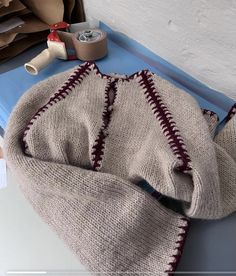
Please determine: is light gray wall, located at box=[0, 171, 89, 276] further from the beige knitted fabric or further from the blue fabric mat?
the blue fabric mat

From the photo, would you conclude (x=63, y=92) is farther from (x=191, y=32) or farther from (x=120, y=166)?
(x=191, y=32)

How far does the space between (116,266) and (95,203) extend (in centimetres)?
10

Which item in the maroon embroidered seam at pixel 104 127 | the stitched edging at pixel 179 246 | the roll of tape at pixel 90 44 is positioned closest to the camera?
the stitched edging at pixel 179 246

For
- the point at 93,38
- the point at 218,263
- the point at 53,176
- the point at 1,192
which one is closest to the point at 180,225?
the point at 218,263

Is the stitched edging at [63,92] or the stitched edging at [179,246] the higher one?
the stitched edging at [63,92]

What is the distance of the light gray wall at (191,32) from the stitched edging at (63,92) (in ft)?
0.75

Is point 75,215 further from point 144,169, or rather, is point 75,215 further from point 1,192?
point 1,192

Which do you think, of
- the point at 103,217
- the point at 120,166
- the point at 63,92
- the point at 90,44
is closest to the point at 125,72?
the point at 90,44

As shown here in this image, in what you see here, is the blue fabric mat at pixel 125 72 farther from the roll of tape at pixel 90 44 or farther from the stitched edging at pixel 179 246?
the stitched edging at pixel 179 246

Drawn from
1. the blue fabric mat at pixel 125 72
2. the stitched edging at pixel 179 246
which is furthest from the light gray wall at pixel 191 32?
the stitched edging at pixel 179 246

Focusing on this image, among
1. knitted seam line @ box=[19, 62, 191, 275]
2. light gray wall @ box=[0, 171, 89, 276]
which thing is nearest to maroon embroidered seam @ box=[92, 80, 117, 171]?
knitted seam line @ box=[19, 62, 191, 275]

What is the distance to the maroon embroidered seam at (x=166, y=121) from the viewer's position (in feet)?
1.69

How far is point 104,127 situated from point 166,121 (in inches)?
4.8

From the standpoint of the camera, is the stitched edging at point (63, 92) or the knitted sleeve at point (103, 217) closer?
the knitted sleeve at point (103, 217)
